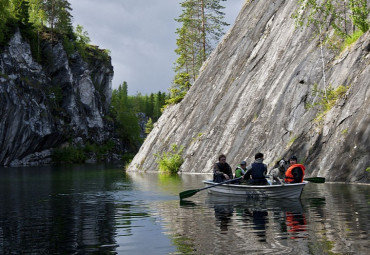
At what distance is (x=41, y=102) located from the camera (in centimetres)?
8725

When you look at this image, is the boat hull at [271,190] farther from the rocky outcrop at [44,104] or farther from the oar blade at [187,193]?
the rocky outcrop at [44,104]

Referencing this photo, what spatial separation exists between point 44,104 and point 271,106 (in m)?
62.1

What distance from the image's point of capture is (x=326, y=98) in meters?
31.2

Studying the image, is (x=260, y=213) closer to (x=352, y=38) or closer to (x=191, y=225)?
(x=191, y=225)

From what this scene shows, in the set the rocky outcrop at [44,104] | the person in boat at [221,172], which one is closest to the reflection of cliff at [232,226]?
the person in boat at [221,172]

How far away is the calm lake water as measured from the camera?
1027cm

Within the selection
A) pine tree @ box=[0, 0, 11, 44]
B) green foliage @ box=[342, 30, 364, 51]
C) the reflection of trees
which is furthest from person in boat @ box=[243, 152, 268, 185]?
pine tree @ box=[0, 0, 11, 44]

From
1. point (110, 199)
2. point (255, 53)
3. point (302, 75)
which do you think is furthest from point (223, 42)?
point (110, 199)

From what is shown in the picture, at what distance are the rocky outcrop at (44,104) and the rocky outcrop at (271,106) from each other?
115 ft

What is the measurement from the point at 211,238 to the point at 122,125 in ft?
391

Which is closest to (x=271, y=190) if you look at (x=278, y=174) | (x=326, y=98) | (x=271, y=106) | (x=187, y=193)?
(x=278, y=174)

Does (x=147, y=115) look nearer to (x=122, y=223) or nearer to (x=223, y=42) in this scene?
(x=223, y=42)

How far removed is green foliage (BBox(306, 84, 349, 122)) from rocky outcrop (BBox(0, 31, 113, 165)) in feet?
192

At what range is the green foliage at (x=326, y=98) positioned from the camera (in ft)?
98.7
